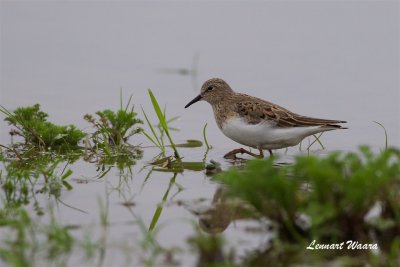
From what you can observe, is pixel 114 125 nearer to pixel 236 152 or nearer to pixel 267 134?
pixel 236 152

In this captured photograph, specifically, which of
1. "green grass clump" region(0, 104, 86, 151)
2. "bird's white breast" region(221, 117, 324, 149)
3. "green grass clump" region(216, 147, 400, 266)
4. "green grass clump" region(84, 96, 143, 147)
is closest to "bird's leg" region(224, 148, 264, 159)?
"bird's white breast" region(221, 117, 324, 149)

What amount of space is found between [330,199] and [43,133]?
182 inches

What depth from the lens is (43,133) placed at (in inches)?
369

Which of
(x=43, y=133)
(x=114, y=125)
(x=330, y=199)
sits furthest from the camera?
(x=114, y=125)

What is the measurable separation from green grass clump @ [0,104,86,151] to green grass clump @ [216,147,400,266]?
3911mm

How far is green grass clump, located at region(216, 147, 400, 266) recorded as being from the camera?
18.6ft

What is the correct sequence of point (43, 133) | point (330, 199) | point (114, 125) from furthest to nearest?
point (114, 125), point (43, 133), point (330, 199)

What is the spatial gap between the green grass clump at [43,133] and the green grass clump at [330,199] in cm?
391

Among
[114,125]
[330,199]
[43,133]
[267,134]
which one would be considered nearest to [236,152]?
[267,134]

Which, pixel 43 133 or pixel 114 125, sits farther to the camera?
pixel 114 125

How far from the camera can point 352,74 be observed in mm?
13617

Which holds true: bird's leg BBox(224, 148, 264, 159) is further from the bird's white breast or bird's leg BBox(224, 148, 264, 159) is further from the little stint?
the bird's white breast

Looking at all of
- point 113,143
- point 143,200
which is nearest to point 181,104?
point 113,143

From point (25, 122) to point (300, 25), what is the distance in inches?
324
